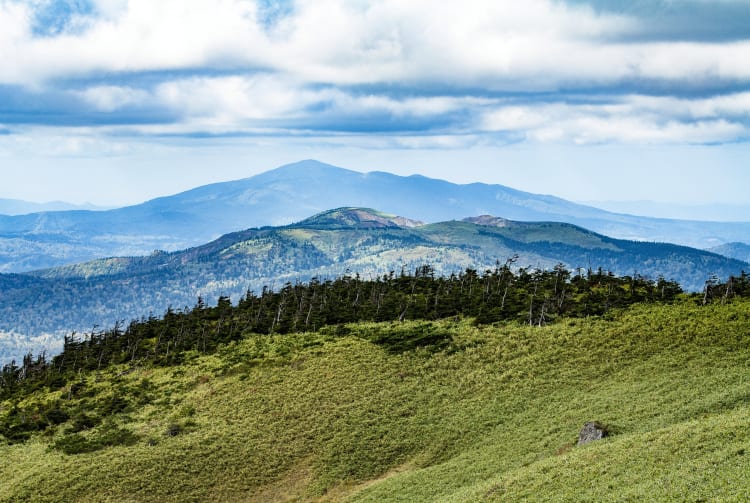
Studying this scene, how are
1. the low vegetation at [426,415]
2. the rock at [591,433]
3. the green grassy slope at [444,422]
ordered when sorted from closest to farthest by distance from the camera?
the green grassy slope at [444,422]
the low vegetation at [426,415]
the rock at [591,433]

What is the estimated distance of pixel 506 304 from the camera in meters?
117

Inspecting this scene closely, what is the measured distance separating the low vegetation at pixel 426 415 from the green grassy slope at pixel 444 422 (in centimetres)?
25

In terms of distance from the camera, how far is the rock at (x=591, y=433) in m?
58.3

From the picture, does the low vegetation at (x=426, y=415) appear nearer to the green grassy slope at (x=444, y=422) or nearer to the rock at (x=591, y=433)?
the green grassy slope at (x=444, y=422)

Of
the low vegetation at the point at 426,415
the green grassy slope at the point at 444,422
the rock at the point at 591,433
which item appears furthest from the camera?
the rock at the point at 591,433

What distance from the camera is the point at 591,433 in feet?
194

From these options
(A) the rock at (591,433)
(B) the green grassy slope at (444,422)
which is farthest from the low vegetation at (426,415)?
(A) the rock at (591,433)

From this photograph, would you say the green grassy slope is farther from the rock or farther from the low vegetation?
the rock

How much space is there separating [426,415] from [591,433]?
81.7 feet

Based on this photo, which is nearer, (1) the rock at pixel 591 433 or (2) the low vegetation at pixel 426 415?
(2) the low vegetation at pixel 426 415

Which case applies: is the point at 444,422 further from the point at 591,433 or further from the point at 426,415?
the point at 591,433

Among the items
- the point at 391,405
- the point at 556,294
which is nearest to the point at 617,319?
the point at 556,294

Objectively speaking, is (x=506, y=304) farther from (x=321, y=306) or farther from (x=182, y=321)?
(x=182, y=321)

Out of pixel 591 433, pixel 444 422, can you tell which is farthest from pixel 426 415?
pixel 591 433
